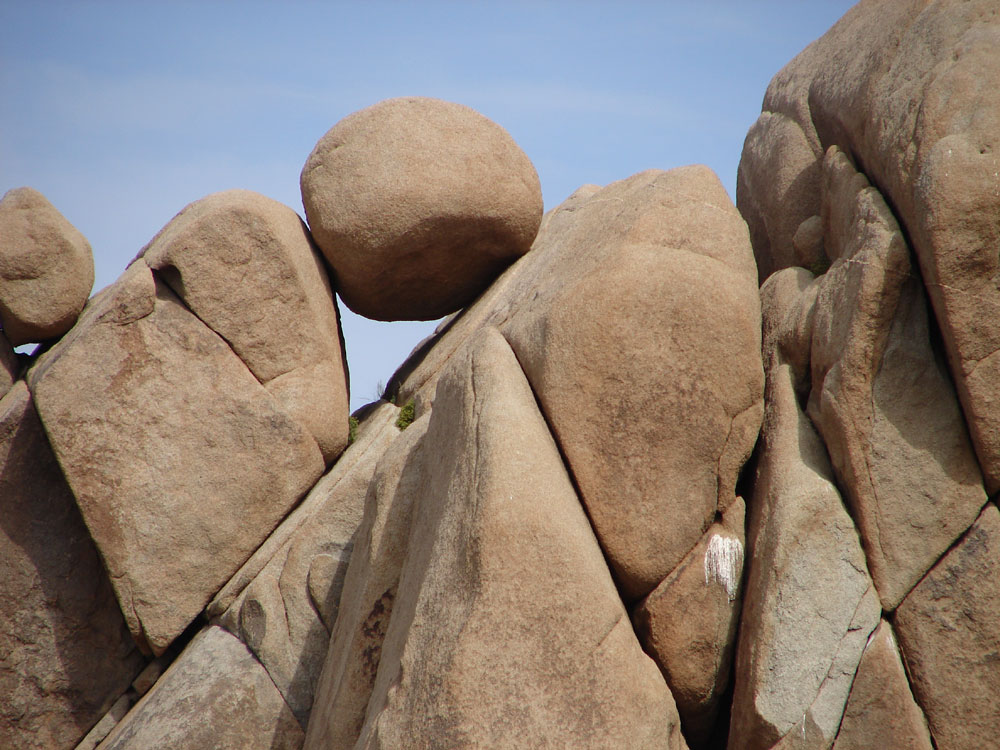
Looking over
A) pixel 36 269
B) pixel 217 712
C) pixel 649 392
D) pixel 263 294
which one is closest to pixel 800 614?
pixel 649 392

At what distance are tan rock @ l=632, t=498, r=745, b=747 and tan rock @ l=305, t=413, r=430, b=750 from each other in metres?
2.19

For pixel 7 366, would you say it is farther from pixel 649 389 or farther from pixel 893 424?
pixel 893 424

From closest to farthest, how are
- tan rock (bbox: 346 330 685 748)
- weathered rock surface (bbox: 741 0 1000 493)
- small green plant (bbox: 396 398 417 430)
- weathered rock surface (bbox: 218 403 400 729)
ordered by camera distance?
tan rock (bbox: 346 330 685 748) < weathered rock surface (bbox: 741 0 1000 493) < weathered rock surface (bbox: 218 403 400 729) < small green plant (bbox: 396 398 417 430)

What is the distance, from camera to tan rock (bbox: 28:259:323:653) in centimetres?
932

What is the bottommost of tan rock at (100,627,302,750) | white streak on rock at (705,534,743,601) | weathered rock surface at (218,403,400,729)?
tan rock at (100,627,302,750)

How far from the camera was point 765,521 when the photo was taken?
718 centimetres

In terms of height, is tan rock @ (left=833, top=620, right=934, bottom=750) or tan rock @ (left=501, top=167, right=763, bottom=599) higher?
tan rock @ (left=501, top=167, right=763, bottom=599)

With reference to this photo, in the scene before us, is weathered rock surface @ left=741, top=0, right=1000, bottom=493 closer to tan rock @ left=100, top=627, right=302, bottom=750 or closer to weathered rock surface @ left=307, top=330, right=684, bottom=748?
weathered rock surface @ left=307, top=330, right=684, bottom=748

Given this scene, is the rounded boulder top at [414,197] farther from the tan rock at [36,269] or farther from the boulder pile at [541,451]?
the tan rock at [36,269]

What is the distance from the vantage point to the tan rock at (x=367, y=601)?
24.9 feet

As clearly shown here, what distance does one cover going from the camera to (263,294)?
10078mm

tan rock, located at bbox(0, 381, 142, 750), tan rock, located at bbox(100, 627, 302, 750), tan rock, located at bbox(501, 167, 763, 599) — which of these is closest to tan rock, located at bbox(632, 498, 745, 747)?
tan rock, located at bbox(501, 167, 763, 599)

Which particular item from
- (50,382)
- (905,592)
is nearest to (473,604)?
(905,592)

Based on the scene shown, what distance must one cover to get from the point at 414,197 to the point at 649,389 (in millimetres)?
4237
